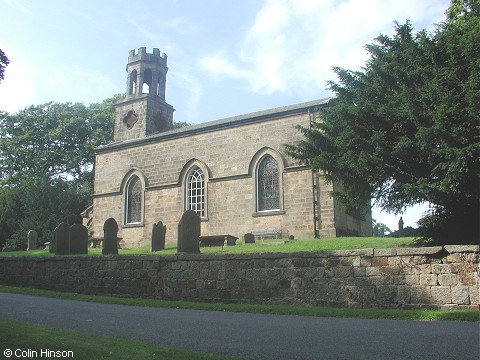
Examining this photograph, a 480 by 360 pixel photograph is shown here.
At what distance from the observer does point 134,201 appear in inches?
1165

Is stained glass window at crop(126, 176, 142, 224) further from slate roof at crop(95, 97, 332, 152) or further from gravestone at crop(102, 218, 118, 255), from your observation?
gravestone at crop(102, 218, 118, 255)

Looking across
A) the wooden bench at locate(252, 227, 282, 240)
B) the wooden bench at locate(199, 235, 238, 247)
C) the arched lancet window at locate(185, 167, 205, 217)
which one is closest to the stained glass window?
the arched lancet window at locate(185, 167, 205, 217)

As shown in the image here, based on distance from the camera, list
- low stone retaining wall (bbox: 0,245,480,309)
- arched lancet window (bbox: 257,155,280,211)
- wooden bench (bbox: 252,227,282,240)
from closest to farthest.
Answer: low stone retaining wall (bbox: 0,245,480,309) → wooden bench (bbox: 252,227,282,240) → arched lancet window (bbox: 257,155,280,211)

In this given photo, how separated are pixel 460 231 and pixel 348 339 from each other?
7.90 meters

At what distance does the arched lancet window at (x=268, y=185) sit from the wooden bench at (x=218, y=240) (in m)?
3.27

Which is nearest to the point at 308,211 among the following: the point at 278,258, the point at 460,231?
the point at 460,231

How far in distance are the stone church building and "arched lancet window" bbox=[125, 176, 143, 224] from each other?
6 cm

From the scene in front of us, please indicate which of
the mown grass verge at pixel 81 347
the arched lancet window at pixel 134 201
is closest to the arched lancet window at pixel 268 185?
the arched lancet window at pixel 134 201

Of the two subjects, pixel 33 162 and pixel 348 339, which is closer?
pixel 348 339

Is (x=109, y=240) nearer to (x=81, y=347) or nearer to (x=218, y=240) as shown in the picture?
(x=218, y=240)

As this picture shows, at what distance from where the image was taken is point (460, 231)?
504 inches

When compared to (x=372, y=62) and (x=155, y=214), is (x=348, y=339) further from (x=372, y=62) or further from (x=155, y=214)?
(x=155, y=214)

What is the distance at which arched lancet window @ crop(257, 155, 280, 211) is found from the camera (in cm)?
2455

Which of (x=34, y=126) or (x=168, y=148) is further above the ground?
(x=34, y=126)
